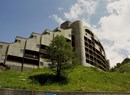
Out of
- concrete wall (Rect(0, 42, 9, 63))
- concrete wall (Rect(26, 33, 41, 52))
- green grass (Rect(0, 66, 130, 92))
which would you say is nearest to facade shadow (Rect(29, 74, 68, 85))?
green grass (Rect(0, 66, 130, 92))

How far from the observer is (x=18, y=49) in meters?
88.6

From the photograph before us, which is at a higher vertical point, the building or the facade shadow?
the building

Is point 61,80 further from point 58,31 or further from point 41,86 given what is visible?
point 58,31

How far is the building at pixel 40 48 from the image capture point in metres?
87.1

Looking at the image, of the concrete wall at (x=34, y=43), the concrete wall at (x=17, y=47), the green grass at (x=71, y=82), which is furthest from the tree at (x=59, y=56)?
the concrete wall at (x=34, y=43)

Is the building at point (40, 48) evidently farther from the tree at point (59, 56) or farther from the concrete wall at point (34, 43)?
the tree at point (59, 56)

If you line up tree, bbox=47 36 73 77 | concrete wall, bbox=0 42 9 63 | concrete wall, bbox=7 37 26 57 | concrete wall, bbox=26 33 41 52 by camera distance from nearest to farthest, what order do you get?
tree, bbox=47 36 73 77
concrete wall, bbox=0 42 9 63
concrete wall, bbox=7 37 26 57
concrete wall, bbox=26 33 41 52

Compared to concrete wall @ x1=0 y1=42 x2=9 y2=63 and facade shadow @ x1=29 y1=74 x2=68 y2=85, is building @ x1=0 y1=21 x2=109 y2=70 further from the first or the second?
facade shadow @ x1=29 y1=74 x2=68 y2=85

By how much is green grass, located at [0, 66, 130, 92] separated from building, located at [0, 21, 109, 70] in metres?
11.1

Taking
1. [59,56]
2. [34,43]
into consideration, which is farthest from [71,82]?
[34,43]

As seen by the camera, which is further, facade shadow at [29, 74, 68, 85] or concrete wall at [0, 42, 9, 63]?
concrete wall at [0, 42, 9, 63]

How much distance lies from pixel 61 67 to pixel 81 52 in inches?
1650

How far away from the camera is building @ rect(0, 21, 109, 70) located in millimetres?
87125

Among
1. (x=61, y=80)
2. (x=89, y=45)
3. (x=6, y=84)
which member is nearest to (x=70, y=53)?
(x=61, y=80)
